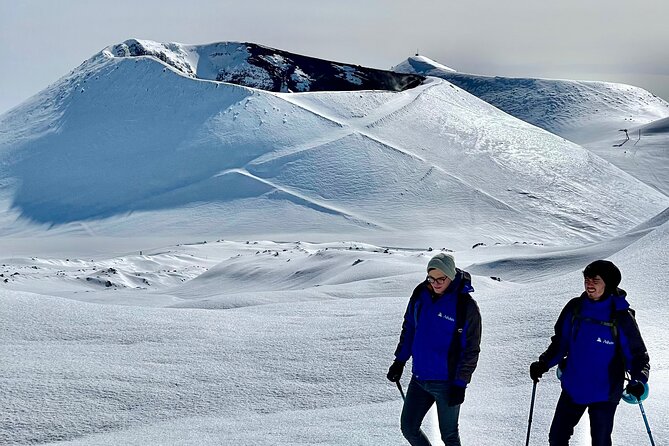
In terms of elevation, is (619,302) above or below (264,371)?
above

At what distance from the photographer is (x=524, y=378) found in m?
6.88

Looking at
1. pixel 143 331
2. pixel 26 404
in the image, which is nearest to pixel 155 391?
pixel 26 404

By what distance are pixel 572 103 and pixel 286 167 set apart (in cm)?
6279

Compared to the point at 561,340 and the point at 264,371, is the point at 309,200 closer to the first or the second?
the point at 264,371

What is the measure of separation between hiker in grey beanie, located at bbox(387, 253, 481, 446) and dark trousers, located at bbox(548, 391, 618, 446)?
0.57 metres

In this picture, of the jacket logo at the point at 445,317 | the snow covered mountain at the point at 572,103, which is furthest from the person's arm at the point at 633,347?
the snow covered mountain at the point at 572,103

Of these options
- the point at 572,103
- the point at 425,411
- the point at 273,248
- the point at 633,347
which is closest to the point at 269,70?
the point at 273,248

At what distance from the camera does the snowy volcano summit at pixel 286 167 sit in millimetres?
35344

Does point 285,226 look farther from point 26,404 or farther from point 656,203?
point 26,404

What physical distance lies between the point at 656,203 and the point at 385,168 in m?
16.8

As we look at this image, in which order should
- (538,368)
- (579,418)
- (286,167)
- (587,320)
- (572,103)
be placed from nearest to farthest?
(587,320)
(579,418)
(538,368)
(286,167)
(572,103)

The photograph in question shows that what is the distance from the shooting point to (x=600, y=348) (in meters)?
3.97

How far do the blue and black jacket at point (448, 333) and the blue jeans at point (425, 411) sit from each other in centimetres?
6

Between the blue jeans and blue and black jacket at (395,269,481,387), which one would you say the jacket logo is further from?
the blue jeans
